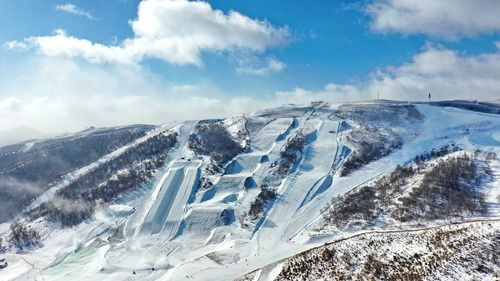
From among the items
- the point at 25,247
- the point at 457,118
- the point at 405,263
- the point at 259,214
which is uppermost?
the point at 457,118

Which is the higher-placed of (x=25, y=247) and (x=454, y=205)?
(x=454, y=205)

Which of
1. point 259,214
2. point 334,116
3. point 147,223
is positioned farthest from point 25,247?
point 334,116

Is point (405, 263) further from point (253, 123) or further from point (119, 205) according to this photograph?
point (253, 123)

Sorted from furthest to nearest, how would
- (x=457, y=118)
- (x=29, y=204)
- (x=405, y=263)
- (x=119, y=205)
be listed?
1. (x=457, y=118)
2. (x=29, y=204)
3. (x=119, y=205)
4. (x=405, y=263)

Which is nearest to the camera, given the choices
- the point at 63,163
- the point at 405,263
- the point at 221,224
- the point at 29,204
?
the point at 405,263

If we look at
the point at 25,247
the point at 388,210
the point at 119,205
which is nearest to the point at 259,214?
the point at 388,210

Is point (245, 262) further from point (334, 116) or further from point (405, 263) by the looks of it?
point (334, 116)

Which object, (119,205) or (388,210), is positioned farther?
(119,205)
